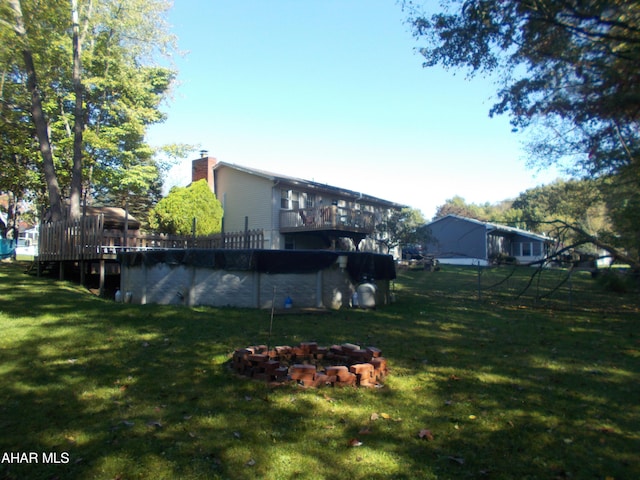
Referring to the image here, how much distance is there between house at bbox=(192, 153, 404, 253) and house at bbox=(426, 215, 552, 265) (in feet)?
41.2

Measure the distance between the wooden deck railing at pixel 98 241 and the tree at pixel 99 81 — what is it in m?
5.68

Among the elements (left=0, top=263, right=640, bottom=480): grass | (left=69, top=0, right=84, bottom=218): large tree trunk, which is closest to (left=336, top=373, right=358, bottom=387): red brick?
(left=0, top=263, right=640, bottom=480): grass

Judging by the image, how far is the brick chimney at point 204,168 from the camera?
2689cm

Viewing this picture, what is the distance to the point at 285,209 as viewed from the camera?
2420cm

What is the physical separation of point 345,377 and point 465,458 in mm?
1756

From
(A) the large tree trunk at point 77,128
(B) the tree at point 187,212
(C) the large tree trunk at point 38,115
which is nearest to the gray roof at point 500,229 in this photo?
(B) the tree at point 187,212

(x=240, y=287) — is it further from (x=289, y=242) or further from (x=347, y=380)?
(x=289, y=242)

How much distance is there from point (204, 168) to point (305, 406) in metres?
24.6

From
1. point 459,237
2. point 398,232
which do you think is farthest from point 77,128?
point 459,237

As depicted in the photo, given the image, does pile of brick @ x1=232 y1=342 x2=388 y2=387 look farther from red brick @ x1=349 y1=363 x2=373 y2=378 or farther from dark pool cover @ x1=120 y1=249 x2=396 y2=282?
dark pool cover @ x1=120 y1=249 x2=396 y2=282

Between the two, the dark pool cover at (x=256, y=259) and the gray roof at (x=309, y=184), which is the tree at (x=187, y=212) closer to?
the gray roof at (x=309, y=184)

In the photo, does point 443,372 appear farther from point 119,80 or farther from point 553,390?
point 119,80

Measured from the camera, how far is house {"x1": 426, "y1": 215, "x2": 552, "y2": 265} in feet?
119

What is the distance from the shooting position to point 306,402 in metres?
4.38
